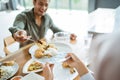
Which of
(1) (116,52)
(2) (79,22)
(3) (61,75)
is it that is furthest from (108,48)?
(2) (79,22)

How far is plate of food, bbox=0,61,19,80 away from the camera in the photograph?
0.97 m

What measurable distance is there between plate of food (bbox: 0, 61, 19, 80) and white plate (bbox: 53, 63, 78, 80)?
247mm

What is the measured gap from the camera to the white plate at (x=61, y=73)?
0.94m

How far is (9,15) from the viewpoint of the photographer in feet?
13.0

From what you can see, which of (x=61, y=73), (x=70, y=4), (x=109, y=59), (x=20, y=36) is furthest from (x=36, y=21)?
(x=70, y=4)

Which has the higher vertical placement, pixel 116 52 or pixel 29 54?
pixel 116 52

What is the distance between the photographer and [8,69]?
1.01m

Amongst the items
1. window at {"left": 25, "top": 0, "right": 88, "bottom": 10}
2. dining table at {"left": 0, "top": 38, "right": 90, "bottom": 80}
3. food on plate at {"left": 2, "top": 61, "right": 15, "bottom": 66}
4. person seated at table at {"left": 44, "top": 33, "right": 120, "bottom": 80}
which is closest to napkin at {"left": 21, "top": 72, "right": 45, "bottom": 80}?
dining table at {"left": 0, "top": 38, "right": 90, "bottom": 80}

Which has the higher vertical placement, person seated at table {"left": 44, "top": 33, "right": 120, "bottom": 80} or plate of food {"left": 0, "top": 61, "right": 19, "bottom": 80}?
person seated at table {"left": 44, "top": 33, "right": 120, "bottom": 80}

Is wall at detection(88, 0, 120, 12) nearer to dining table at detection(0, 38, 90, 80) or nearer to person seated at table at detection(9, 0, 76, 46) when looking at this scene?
person seated at table at detection(9, 0, 76, 46)

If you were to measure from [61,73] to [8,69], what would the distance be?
1.05 ft

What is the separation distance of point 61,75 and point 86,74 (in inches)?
9.7

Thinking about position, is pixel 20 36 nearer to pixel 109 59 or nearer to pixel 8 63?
pixel 8 63

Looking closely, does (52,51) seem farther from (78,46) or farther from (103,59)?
(103,59)
